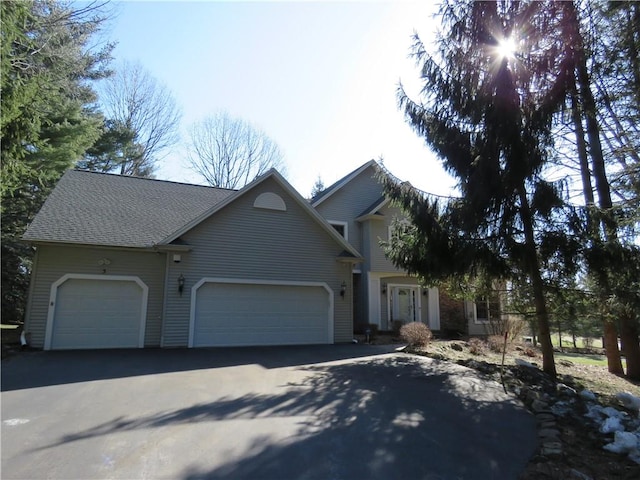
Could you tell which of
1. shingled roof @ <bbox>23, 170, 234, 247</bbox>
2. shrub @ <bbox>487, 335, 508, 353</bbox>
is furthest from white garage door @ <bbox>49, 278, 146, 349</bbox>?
shrub @ <bbox>487, 335, 508, 353</bbox>

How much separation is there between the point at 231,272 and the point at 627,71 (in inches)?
446

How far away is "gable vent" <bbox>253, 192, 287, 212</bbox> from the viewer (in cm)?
1318

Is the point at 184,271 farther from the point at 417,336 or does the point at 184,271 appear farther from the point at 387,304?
the point at 387,304

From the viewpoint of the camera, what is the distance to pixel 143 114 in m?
26.8

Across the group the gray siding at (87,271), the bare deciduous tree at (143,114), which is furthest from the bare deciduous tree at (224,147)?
the gray siding at (87,271)

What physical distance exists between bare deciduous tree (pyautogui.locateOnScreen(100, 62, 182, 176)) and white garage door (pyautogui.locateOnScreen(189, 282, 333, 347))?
17.0 meters

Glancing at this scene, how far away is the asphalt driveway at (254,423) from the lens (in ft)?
12.8

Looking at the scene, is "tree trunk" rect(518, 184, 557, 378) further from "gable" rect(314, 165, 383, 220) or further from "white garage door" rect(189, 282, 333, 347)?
"gable" rect(314, 165, 383, 220)

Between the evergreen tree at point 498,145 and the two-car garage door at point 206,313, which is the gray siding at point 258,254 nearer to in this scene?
the two-car garage door at point 206,313

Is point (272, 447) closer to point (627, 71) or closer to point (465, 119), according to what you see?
point (465, 119)

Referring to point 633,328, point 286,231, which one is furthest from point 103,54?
point 633,328

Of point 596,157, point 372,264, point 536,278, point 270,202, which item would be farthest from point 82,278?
point 596,157

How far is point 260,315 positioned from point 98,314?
483 cm

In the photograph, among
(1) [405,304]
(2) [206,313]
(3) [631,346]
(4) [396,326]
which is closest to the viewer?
(3) [631,346]
